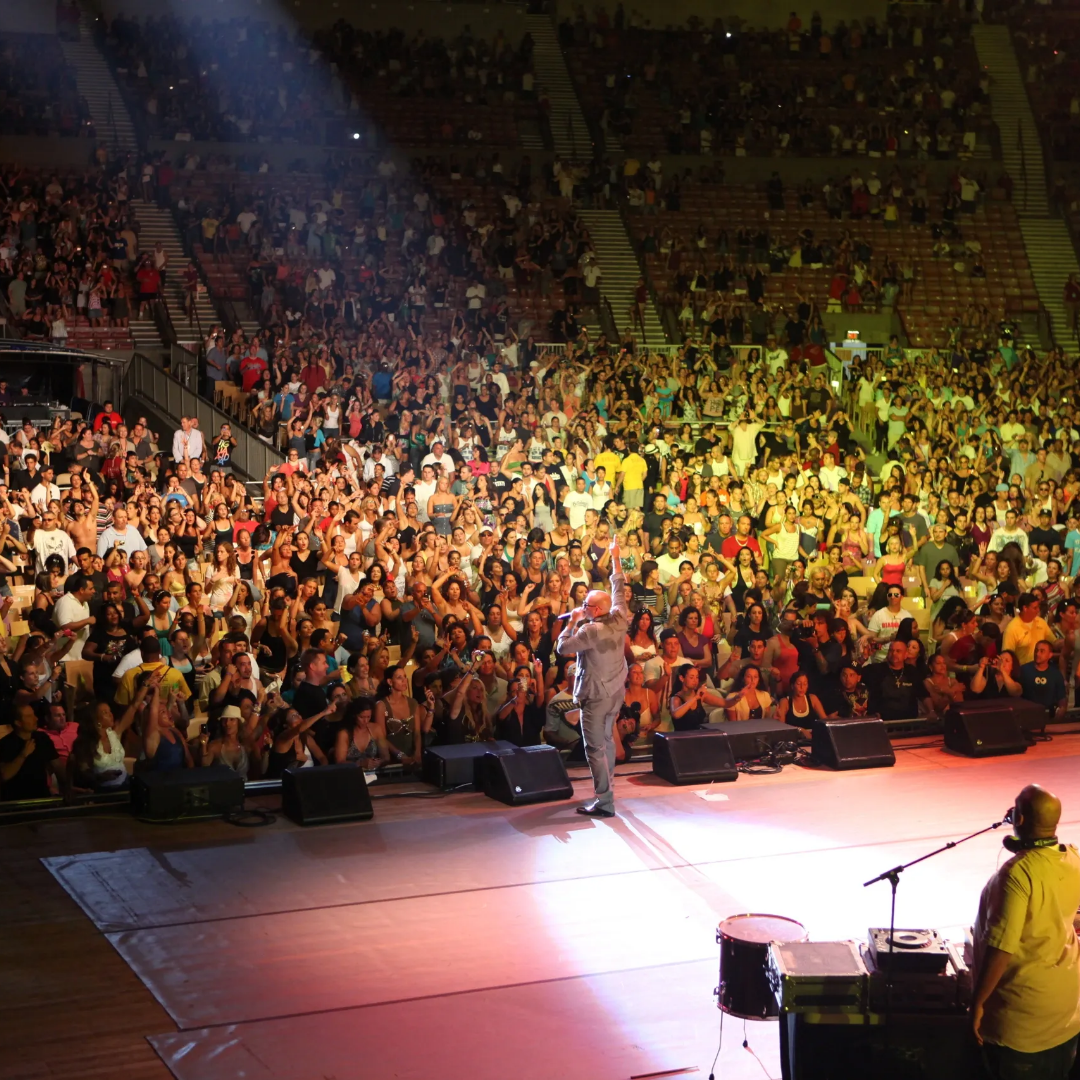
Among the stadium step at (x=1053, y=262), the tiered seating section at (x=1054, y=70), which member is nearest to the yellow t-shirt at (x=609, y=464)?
the stadium step at (x=1053, y=262)

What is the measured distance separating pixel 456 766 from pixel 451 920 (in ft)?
7.50

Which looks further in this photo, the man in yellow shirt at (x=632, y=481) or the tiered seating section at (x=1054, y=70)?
the tiered seating section at (x=1054, y=70)

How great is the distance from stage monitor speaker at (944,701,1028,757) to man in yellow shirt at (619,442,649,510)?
5321 millimetres

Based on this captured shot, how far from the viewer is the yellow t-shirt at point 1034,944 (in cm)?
497

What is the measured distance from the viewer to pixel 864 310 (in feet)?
79.9

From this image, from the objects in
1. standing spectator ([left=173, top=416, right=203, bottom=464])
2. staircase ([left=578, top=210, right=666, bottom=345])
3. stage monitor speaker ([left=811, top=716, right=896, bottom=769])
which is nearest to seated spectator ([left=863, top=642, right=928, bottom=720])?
stage monitor speaker ([left=811, top=716, right=896, bottom=769])

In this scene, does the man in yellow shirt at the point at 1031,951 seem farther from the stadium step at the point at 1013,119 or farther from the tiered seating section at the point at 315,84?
the stadium step at the point at 1013,119

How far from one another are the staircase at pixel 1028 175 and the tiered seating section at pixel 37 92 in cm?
1598

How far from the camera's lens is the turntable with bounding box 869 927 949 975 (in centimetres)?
570

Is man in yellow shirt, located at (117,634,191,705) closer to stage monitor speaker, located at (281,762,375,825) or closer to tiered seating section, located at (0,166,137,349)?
stage monitor speaker, located at (281,762,375,825)

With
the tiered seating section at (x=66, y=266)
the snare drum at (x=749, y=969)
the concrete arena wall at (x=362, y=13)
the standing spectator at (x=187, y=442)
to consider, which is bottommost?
the snare drum at (x=749, y=969)

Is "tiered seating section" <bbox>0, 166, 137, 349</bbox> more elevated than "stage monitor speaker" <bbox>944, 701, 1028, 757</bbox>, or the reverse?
"tiered seating section" <bbox>0, 166, 137, 349</bbox>

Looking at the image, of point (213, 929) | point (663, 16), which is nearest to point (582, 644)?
point (213, 929)

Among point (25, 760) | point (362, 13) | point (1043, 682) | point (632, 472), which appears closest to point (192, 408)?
point (632, 472)
